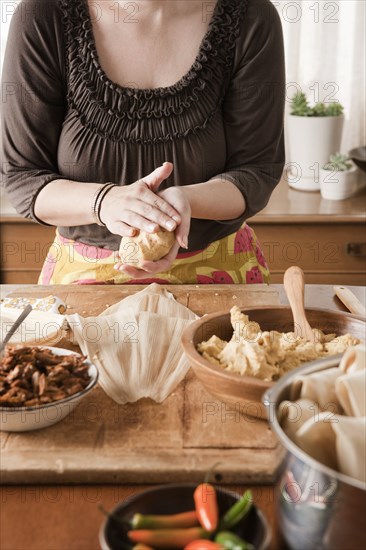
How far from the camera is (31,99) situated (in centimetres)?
165

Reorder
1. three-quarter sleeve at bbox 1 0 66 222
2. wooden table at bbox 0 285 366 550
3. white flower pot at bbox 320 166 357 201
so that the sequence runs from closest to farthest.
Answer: wooden table at bbox 0 285 366 550, three-quarter sleeve at bbox 1 0 66 222, white flower pot at bbox 320 166 357 201

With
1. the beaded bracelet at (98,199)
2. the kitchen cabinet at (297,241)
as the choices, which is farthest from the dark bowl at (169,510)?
the kitchen cabinet at (297,241)

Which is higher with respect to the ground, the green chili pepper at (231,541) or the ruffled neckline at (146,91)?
the ruffled neckline at (146,91)

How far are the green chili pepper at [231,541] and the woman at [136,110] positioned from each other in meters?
0.95

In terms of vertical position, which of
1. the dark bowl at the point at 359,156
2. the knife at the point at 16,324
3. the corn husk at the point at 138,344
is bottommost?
the dark bowl at the point at 359,156

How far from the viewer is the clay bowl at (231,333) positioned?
0.97m

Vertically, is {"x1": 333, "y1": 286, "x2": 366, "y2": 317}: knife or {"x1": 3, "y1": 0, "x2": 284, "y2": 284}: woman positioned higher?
{"x1": 3, "y1": 0, "x2": 284, "y2": 284}: woman

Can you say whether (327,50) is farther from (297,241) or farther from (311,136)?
(297,241)

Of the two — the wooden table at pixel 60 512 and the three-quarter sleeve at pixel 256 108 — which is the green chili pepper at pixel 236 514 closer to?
the wooden table at pixel 60 512

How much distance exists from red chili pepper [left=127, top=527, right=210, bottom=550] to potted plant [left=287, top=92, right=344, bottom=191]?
7.91 ft

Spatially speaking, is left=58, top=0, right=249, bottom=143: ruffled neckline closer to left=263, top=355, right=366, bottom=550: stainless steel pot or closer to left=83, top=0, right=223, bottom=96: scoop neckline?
left=83, top=0, right=223, bottom=96: scoop neckline

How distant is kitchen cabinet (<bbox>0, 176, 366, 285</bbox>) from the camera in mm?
2707

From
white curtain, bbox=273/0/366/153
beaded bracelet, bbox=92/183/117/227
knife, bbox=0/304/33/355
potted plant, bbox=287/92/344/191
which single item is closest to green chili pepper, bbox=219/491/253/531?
knife, bbox=0/304/33/355

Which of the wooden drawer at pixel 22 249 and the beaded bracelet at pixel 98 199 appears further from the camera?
the wooden drawer at pixel 22 249
